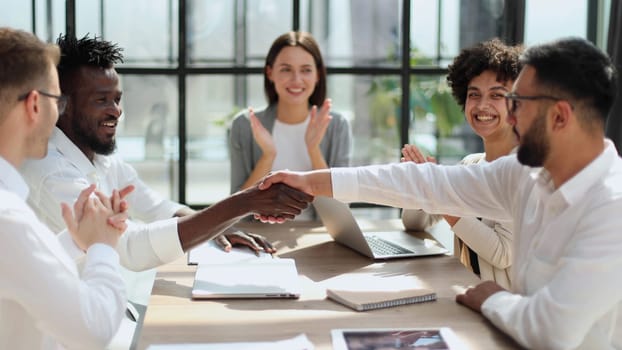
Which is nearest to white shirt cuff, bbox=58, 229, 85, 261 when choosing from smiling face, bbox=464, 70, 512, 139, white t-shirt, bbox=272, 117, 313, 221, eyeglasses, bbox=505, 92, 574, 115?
eyeglasses, bbox=505, 92, 574, 115

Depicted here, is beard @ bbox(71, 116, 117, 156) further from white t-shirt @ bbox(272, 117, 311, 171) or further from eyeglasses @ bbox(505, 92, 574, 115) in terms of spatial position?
eyeglasses @ bbox(505, 92, 574, 115)

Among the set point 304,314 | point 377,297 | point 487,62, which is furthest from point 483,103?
point 304,314

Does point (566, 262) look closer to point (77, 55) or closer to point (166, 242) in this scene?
point (166, 242)

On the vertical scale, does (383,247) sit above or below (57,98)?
below

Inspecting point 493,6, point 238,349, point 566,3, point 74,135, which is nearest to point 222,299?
point 238,349

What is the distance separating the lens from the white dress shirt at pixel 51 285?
1.54 m

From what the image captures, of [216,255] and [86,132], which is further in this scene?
[86,132]

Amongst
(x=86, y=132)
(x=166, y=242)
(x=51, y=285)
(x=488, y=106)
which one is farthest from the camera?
(x=488, y=106)

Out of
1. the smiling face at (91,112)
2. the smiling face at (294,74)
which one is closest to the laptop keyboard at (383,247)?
the smiling face at (91,112)

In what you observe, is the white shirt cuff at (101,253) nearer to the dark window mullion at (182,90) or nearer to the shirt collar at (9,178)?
the shirt collar at (9,178)

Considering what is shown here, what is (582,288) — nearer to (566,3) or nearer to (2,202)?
(2,202)

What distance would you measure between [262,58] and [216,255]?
1751mm

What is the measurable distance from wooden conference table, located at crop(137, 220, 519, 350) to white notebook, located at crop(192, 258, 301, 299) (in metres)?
0.03

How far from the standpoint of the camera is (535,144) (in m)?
1.78
